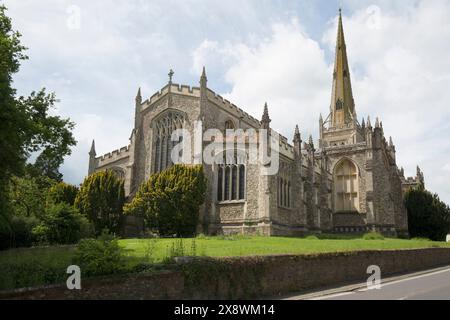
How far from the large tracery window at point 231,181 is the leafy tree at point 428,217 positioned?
27506mm

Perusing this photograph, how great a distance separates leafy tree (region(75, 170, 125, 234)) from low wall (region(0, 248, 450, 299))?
850 inches

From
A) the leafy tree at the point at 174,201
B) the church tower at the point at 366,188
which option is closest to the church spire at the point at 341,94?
the church tower at the point at 366,188

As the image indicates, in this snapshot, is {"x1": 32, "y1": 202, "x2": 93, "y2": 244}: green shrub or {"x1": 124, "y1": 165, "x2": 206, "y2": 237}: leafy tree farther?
{"x1": 124, "y1": 165, "x2": 206, "y2": 237}: leafy tree

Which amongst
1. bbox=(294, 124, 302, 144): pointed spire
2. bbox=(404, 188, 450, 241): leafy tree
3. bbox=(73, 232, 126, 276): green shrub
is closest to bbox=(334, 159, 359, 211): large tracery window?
bbox=(404, 188, 450, 241): leafy tree

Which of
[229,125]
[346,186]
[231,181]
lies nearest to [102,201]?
[231,181]

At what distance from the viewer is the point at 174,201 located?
3288cm

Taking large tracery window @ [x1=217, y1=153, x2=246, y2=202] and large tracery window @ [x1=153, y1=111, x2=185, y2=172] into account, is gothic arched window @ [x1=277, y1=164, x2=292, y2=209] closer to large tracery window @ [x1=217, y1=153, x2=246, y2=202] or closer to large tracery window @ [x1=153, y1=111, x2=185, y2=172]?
large tracery window @ [x1=217, y1=153, x2=246, y2=202]

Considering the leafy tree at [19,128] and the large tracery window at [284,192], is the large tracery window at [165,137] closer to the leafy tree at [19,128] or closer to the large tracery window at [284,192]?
the large tracery window at [284,192]

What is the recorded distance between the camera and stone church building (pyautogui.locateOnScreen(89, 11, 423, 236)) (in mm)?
34188

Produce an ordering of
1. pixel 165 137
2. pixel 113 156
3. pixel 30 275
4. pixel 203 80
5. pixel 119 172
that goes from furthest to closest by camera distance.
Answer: pixel 113 156 < pixel 119 172 < pixel 165 137 < pixel 203 80 < pixel 30 275

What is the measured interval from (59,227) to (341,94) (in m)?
56.9

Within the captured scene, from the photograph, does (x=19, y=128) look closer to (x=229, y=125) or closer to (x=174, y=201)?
(x=174, y=201)

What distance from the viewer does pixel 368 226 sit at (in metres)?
45.4
